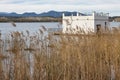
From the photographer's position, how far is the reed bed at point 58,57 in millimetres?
6266

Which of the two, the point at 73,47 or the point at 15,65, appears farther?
the point at 73,47

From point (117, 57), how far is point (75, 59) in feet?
3.23

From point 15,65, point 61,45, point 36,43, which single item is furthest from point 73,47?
point 15,65

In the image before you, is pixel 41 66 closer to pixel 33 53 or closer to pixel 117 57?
pixel 33 53

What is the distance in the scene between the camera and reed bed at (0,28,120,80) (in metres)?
6.27

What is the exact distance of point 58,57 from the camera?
6961 millimetres

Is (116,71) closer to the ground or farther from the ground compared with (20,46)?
A: closer to the ground

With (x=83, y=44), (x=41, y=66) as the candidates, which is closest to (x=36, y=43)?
(x=41, y=66)

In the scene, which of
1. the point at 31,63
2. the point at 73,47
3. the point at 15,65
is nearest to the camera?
the point at 15,65

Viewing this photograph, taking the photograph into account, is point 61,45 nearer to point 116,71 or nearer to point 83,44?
point 83,44

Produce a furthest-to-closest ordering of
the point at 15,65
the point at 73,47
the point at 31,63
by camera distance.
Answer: the point at 73,47 < the point at 31,63 < the point at 15,65

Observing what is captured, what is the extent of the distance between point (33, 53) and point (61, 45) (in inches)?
30.1

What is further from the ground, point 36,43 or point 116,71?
point 36,43

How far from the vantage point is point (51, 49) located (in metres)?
7.03
